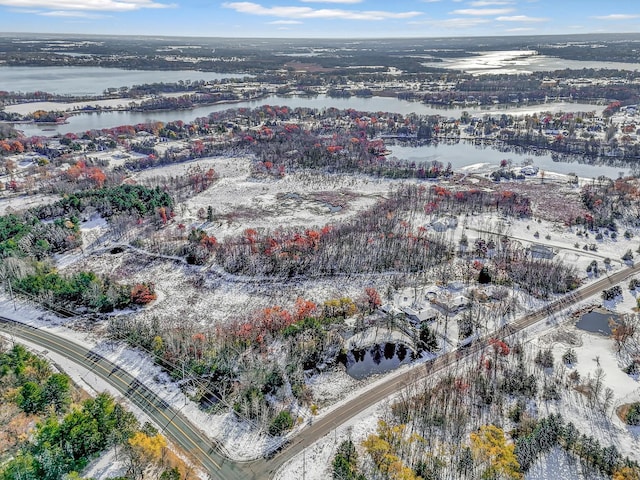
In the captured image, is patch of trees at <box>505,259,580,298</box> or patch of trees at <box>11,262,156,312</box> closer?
patch of trees at <box>11,262,156,312</box>

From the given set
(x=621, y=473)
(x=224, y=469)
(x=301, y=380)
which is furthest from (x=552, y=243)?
(x=224, y=469)

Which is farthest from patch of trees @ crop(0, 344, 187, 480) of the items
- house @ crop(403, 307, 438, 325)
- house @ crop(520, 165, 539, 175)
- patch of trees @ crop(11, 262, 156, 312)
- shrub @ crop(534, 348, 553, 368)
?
house @ crop(520, 165, 539, 175)

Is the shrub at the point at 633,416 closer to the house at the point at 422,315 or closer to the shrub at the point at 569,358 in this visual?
the shrub at the point at 569,358

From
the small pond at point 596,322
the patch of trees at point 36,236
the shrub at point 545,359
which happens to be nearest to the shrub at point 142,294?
the patch of trees at point 36,236

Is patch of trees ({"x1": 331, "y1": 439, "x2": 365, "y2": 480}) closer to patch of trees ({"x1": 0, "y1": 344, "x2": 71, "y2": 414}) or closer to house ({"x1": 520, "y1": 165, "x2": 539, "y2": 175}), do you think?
patch of trees ({"x1": 0, "y1": 344, "x2": 71, "y2": 414})

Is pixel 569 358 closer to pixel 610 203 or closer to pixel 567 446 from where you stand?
pixel 567 446

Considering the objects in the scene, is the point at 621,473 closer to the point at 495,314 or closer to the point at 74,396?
the point at 495,314
